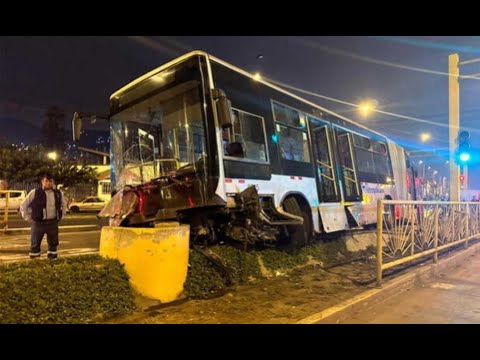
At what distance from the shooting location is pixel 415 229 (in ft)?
28.9

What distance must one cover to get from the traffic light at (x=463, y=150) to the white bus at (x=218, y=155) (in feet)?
19.0

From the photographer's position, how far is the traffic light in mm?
12578

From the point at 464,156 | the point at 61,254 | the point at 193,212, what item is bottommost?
the point at 61,254

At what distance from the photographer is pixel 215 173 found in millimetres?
6109

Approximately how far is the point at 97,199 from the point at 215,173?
93.3ft

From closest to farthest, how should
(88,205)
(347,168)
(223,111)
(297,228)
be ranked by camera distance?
(223,111) → (297,228) → (347,168) → (88,205)

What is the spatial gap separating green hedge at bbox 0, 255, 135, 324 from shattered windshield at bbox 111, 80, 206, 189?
1915 millimetres

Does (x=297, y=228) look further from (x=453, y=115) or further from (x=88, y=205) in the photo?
(x=88, y=205)

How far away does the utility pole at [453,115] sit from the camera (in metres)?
12.8

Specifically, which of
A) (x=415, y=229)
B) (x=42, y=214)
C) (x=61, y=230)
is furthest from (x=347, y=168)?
(x=61, y=230)

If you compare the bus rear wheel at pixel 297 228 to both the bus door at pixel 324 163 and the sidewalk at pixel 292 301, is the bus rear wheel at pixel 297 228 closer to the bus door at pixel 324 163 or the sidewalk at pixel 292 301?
the sidewalk at pixel 292 301

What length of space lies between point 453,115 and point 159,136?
400 inches

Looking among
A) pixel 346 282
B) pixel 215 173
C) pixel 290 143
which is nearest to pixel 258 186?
pixel 215 173
